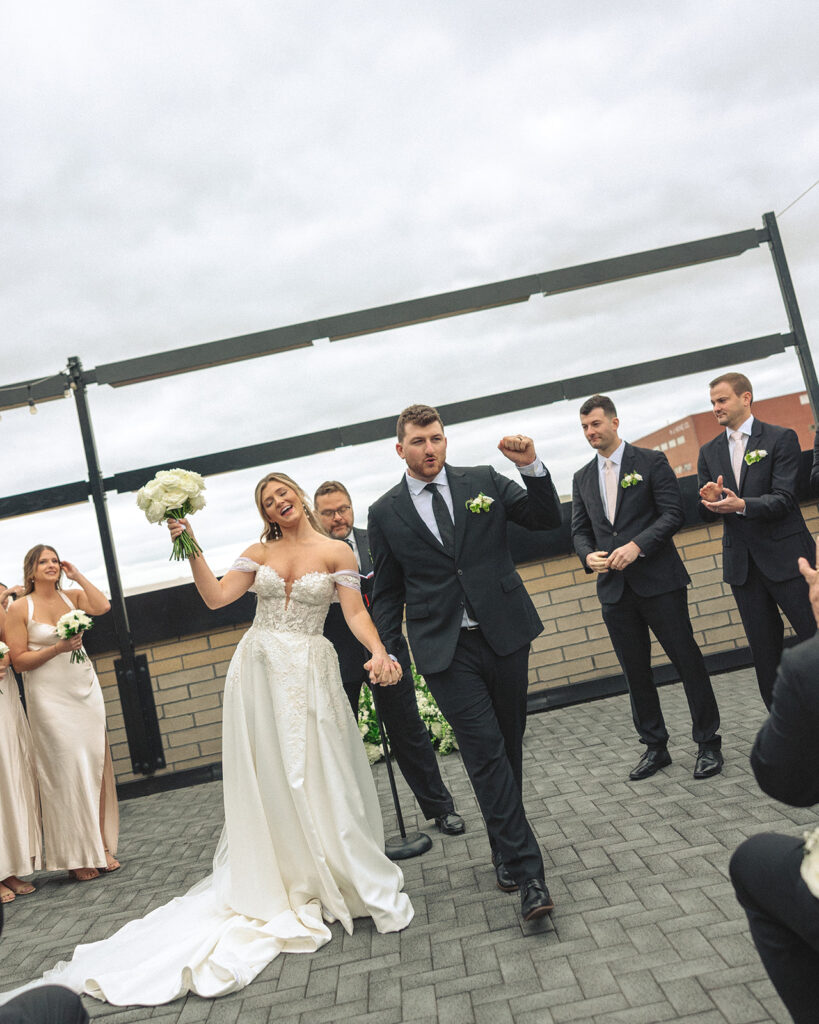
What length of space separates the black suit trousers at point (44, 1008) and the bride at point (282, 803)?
166 cm

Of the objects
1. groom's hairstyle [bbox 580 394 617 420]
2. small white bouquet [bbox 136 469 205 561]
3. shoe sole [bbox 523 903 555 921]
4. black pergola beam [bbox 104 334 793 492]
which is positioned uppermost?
black pergola beam [bbox 104 334 793 492]

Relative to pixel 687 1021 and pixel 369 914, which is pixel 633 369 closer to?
pixel 369 914

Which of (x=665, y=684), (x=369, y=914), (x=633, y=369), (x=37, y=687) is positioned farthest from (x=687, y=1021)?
(x=633, y=369)

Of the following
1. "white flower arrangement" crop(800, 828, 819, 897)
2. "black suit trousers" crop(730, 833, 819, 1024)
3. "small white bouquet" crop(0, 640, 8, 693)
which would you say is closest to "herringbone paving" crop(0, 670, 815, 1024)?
"black suit trousers" crop(730, 833, 819, 1024)

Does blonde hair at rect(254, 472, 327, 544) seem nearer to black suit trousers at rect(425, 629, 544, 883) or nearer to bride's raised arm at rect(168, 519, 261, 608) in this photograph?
bride's raised arm at rect(168, 519, 261, 608)

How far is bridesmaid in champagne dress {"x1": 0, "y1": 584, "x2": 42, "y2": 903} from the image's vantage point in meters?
5.30

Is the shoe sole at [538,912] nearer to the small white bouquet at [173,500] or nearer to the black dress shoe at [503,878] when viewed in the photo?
the black dress shoe at [503,878]

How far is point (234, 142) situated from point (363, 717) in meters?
4.93

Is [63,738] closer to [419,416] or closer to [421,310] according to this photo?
[419,416]

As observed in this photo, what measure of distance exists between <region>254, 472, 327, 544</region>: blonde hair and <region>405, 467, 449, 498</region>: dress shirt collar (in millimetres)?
758

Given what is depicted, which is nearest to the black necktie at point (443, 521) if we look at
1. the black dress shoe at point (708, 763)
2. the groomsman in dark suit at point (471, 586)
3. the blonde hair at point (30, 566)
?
the groomsman in dark suit at point (471, 586)

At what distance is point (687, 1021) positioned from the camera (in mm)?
2340

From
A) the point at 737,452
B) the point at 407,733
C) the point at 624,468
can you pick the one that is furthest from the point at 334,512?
the point at 737,452

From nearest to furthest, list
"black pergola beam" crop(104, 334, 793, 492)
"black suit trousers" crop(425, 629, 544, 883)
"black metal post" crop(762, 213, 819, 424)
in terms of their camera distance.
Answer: "black suit trousers" crop(425, 629, 544, 883) < "black pergola beam" crop(104, 334, 793, 492) < "black metal post" crop(762, 213, 819, 424)
